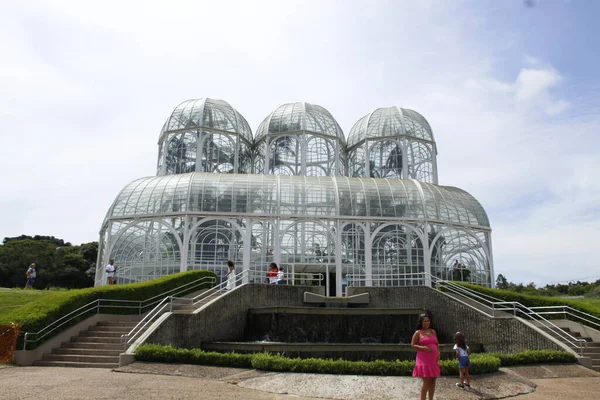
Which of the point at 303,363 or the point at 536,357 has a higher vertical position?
the point at 303,363

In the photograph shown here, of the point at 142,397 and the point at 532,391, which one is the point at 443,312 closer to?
the point at 532,391

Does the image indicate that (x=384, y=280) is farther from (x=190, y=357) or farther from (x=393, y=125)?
(x=190, y=357)

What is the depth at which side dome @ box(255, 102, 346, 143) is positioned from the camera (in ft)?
121

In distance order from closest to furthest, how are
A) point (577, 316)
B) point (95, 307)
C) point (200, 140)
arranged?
point (95, 307)
point (577, 316)
point (200, 140)

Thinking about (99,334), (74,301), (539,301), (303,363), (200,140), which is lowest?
(303,363)

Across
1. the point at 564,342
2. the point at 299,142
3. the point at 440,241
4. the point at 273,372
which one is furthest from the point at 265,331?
the point at 299,142

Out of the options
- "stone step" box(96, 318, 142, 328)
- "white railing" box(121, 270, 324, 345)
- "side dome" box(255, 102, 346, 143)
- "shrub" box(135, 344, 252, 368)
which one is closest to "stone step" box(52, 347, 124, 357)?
"white railing" box(121, 270, 324, 345)

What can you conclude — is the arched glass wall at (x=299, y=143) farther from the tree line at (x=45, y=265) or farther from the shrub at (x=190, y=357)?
the tree line at (x=45, y=265)

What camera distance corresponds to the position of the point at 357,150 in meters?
39.4

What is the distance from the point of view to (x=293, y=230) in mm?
28250

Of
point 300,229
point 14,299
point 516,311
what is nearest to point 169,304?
point 14,299

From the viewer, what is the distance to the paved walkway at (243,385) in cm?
970

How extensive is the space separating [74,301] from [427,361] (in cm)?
A: 1204

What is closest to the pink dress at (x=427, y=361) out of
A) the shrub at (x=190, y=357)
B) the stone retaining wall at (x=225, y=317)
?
the shrub at (x=190, y=357)
